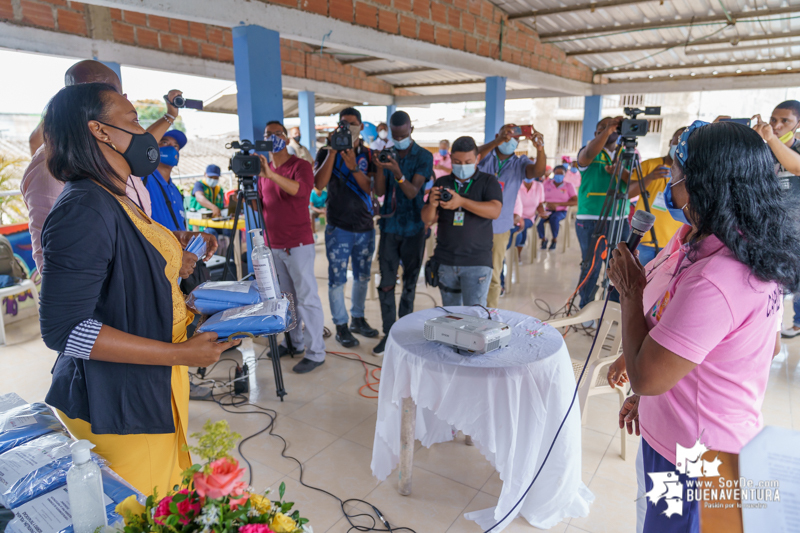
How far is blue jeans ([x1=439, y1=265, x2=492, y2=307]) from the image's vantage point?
2.78m

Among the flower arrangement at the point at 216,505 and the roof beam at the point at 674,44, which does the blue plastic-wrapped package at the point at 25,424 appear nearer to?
the flower arrangement at the point at 216,505

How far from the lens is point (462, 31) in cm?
557

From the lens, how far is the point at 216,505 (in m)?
0.70

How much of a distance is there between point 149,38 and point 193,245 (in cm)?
465

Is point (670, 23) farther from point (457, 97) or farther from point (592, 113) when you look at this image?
point (457, 97)

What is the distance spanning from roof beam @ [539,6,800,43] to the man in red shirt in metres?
5.21

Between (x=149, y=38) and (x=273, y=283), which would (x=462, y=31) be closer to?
(x=149, y=38)

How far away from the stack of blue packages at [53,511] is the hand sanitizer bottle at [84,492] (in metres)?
0.06

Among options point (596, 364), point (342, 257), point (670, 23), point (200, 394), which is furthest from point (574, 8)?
point (200, 394)

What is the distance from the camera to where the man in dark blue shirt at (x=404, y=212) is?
3.29 m

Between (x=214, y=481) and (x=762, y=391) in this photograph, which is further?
(x=762, y=391)

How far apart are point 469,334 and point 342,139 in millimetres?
1820

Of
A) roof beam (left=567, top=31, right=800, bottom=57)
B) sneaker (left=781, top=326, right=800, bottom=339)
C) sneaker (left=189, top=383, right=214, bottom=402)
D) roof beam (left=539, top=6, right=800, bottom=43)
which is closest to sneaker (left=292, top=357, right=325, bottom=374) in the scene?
sneaker (left=189, top=383, right=214, bottom=402)

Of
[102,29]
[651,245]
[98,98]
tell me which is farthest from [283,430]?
[102,29]
